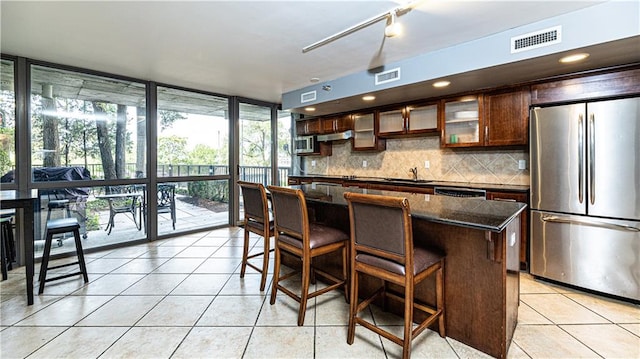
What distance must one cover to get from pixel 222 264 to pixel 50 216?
2.30m

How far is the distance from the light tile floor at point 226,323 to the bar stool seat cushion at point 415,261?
58 cm

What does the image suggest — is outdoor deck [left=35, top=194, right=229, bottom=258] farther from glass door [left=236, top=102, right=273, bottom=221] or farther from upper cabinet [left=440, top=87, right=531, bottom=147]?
upper cabinet [left=440, top=87, right=531, bottom=147]

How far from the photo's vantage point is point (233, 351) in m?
1.86

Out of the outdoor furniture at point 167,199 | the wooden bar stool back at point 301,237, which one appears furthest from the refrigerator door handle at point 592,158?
the outdoor furniture at point 167,199

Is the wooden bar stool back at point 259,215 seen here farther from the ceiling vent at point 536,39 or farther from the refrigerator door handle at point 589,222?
the refrigerator door handle at point 589,222

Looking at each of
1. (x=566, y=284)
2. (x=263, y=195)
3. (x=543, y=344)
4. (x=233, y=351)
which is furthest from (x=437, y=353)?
(x=566, y=284)

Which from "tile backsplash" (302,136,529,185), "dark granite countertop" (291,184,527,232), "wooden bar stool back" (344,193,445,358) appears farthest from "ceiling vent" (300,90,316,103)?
"wooden bar stool back" (344,193,445,358)

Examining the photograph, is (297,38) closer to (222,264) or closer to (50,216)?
(222,264)

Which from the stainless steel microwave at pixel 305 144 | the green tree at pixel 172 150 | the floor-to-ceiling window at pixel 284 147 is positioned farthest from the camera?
the floor-to-ceiling window at pixel 284 147

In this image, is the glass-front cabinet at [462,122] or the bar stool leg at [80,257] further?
the glass-front cabinet at [462,122]

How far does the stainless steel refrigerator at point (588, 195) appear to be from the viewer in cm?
243

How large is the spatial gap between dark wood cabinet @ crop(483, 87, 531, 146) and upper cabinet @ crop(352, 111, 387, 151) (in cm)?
166

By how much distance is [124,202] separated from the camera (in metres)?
4.18

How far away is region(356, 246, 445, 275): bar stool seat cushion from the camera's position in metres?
1.67
